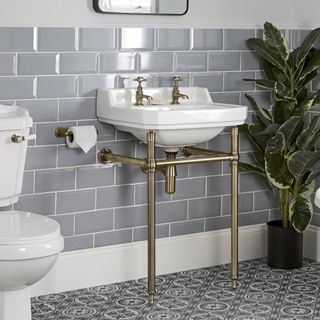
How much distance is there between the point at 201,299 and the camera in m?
4.30

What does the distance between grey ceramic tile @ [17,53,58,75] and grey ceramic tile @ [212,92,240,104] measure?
1.02 metres

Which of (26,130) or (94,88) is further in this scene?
(94,88)

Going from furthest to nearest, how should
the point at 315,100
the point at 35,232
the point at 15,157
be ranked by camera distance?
the point at 315,100
the point at 15,157
the point at 35,232

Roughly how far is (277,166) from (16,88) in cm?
150

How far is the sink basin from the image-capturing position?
13.3 feet

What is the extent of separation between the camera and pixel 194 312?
162 inches

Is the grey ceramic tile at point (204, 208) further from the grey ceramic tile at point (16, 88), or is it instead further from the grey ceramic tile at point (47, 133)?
the grey ceramic tile at point (16, 88)

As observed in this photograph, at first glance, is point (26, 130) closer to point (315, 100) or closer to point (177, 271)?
point (177, 271)

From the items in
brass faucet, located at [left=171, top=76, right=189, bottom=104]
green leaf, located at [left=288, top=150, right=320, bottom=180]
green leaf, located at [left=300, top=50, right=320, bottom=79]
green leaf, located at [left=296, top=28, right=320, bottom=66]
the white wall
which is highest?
the white wall

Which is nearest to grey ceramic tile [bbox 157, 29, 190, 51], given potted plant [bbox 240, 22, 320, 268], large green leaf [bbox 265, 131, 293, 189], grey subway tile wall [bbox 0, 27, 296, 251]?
grey subway tile wall [bbox 0, 27, 296, 251]

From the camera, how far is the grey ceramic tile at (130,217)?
457 centimetres

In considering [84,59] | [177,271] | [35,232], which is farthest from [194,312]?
[84,59]

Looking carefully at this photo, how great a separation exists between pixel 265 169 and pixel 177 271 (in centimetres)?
76

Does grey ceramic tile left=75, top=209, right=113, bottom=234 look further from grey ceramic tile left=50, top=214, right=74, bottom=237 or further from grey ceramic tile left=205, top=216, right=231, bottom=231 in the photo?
grey ceramic tile left=205, top=216, right=231, bottom=231
